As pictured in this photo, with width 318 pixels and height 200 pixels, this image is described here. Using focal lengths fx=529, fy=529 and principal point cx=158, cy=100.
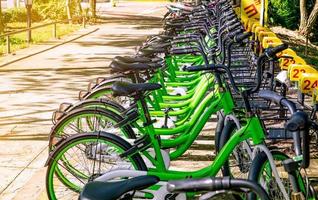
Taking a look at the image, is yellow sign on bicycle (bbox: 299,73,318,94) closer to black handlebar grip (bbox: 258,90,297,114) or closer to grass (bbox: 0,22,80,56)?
black handlebar grip (bbox: 258,90,297,114)

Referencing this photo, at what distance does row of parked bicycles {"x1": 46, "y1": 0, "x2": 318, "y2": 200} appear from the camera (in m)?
2.84

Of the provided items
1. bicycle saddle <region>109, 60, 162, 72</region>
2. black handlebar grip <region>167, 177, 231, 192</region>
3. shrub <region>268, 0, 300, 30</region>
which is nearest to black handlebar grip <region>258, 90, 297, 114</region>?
black handlebar grip <region>167, 177, 231, 192</region>

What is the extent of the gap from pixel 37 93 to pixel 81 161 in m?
4.67

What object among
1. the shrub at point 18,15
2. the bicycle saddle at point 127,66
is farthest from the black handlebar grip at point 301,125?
the shrub at point 18,15

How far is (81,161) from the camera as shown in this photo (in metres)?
4.79

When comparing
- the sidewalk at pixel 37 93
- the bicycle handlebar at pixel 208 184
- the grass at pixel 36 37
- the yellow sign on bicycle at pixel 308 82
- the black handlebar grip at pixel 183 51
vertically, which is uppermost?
the black handlebar grip at pixel 183 51

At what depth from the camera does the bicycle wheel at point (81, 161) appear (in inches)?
159

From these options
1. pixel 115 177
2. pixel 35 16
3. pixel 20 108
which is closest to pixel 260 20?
pixel 20 108

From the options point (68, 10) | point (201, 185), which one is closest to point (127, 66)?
point (201, 185)

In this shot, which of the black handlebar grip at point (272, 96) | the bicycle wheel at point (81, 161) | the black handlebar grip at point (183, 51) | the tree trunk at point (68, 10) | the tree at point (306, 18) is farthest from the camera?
the tree trunk at point (68, 10)

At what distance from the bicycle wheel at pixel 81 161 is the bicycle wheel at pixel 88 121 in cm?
21

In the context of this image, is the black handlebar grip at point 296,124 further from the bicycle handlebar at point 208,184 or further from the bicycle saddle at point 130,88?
the bicycle saddle at point 130,88

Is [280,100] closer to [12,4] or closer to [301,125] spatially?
[301,125]

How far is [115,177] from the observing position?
353cm
